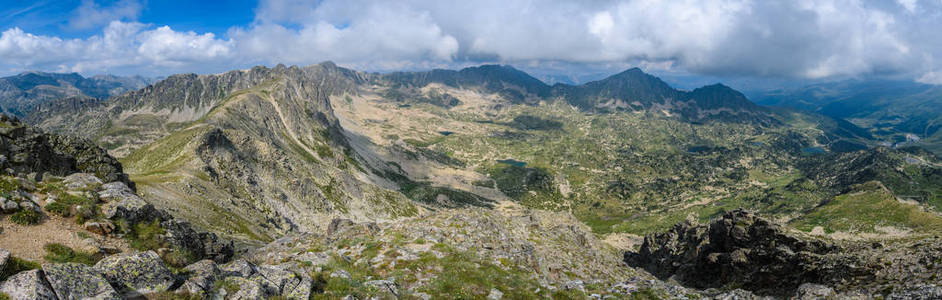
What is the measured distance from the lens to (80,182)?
995 inches

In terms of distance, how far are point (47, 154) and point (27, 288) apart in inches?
1689

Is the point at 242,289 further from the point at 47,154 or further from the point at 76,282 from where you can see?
the point at 47,154

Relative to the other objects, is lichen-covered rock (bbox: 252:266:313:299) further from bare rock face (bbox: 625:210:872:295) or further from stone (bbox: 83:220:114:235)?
Answer: bare rock face (bbox: 625:210:872:295)

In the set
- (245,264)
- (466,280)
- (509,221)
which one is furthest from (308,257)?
(509,221)

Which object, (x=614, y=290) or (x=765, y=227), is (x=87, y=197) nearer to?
(x=614, y=290)

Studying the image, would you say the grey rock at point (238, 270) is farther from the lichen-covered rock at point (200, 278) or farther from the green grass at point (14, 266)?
the green grass at point (14, 266)

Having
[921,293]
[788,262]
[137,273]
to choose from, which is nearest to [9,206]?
[137,273]

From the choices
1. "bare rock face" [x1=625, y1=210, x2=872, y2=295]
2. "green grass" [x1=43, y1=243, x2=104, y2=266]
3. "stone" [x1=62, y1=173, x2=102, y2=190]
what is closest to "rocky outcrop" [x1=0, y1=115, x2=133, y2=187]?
"stone" [x1=62, y1=173, x2=102, y2=190]

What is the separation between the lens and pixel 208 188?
79875mm

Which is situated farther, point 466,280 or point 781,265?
point 781,265

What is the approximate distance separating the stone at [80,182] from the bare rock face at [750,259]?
187 ft

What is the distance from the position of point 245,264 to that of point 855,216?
172 meters

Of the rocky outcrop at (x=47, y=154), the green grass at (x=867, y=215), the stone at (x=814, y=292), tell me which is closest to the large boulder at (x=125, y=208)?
the rocky outcrop at (x=47, y=154)

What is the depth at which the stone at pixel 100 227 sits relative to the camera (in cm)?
1977
